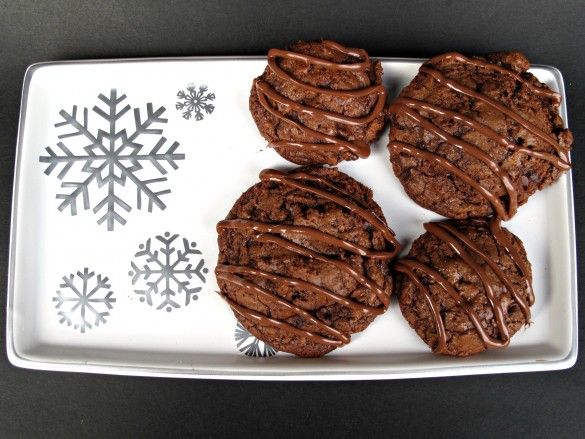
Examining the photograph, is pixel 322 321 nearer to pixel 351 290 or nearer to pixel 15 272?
pixel 351 290

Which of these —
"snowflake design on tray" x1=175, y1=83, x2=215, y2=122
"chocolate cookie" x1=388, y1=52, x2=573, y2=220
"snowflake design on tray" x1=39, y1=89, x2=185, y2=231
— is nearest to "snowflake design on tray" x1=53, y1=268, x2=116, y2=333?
"snowflake design on tray" x1=39, y1=89, x2=185, y2=231

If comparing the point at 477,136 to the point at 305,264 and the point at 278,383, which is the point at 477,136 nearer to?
the point at 305,264

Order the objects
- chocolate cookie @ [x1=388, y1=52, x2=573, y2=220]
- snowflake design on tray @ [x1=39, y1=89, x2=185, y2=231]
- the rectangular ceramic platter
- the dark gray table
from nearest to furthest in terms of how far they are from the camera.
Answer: chocolate cookie @ [x1=388, y1=52, x2=573, y2=220]
the rectangular ceramic platter
snowflake design on tray @ [x1=39, y1=89, x2=185, y2=231]
the dark gray table

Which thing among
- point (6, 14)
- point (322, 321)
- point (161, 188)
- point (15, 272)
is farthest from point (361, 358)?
point (6, 14)

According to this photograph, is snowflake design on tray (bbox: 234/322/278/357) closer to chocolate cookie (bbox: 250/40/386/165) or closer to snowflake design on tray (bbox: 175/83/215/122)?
chocolate cookie (bbox: 250/40/386/165)

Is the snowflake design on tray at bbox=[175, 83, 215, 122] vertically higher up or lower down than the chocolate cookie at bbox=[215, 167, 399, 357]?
higher up

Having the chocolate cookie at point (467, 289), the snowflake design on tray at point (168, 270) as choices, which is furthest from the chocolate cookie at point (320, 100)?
the snowflake design on tray at point (168, 270)

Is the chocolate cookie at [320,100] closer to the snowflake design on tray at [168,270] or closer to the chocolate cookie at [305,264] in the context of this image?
the chocolate cookie at [305,264]
